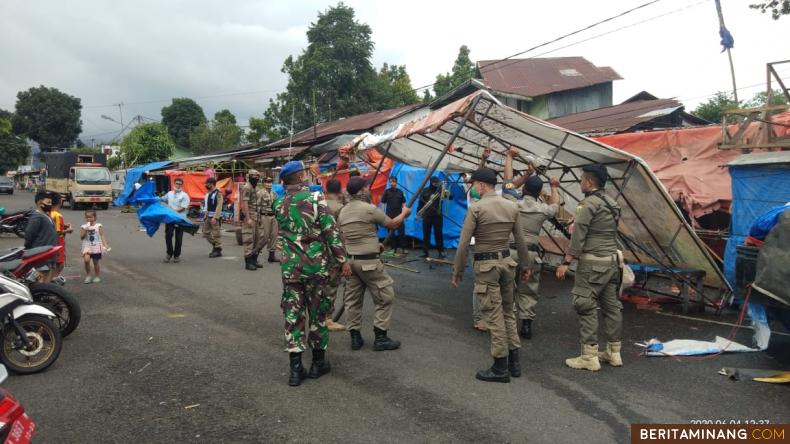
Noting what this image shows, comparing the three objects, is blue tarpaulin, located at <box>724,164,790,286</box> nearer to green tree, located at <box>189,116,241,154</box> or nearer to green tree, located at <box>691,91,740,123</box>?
green tree, located at <box>691,91,740,123</box>

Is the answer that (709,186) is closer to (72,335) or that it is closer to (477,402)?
(477,402)

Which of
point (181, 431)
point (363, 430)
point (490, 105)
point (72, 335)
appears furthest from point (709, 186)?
point (72, 335)

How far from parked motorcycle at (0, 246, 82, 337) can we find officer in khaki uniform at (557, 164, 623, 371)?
5033mm

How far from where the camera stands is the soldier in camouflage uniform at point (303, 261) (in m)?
4.27

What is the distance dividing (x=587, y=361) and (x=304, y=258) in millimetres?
2729

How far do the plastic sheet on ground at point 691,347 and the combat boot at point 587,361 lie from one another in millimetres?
810

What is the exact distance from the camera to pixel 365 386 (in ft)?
14.0

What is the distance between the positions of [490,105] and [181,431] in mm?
4250

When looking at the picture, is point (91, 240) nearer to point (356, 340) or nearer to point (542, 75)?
point (356, 340)

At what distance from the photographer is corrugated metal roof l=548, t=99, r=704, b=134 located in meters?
15.3

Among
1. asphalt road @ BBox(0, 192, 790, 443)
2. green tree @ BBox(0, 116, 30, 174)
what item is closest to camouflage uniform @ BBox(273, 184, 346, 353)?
asphalt road @ BBox(0, 192, 790, 443)

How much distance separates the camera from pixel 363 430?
3.48m

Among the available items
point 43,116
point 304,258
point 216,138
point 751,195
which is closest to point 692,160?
point 751,195

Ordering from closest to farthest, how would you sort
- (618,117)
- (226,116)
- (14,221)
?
(14,221), (618,117), (226,116)
